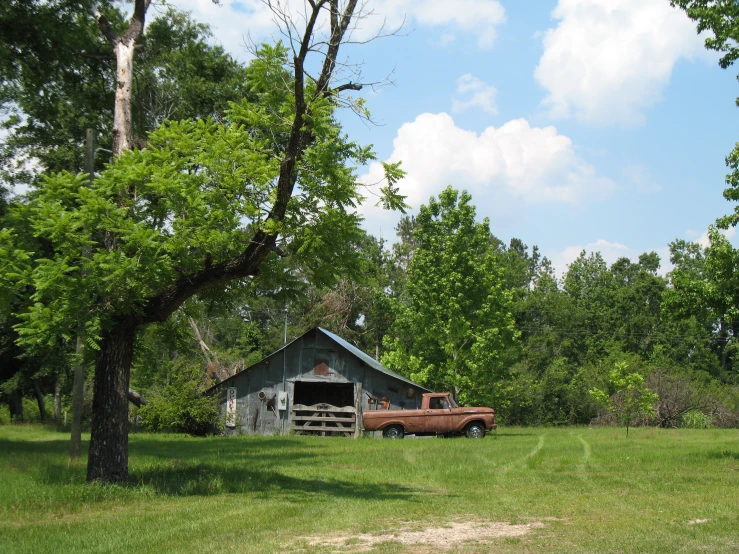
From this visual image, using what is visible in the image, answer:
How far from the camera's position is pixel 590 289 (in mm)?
79938

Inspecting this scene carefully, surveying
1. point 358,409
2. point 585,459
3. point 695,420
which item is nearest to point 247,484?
point 585,459

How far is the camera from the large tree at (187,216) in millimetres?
10844

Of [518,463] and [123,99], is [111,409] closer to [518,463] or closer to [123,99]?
[123,99]

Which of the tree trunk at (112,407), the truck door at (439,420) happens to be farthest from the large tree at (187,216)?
the truck door at (439,420)

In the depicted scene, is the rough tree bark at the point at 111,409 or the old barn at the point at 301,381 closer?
the rough tree bark at the point at 111,409

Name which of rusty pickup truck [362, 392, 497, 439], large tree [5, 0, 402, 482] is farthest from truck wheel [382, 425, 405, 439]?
large tree [5, 0, 402, 482]

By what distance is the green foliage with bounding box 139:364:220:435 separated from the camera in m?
32.4

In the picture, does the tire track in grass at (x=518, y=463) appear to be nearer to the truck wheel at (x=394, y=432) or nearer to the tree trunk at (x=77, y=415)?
the tree trunk at (x=77, y=415)

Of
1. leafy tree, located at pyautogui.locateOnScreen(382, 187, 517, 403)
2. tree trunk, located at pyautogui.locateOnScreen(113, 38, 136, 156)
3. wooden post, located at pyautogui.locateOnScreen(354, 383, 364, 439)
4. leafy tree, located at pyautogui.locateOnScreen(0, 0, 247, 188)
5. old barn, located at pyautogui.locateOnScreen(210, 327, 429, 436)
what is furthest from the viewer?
leafy tree, located at pyautogui.locateOnScreen(382, 187, 517, 403)

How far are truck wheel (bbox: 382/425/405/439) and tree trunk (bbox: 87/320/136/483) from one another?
18.8 meters

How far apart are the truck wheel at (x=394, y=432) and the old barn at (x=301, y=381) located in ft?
9.34

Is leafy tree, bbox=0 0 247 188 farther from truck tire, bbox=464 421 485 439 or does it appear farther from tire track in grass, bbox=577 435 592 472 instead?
truck tire, bbox=464 421 485 439

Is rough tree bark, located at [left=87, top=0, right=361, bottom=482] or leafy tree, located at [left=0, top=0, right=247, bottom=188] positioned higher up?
leafy tree, located at [left=0, top=0, right=247, bottom=188]

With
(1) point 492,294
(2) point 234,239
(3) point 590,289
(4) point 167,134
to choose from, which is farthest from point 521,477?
(3) point 590,289
